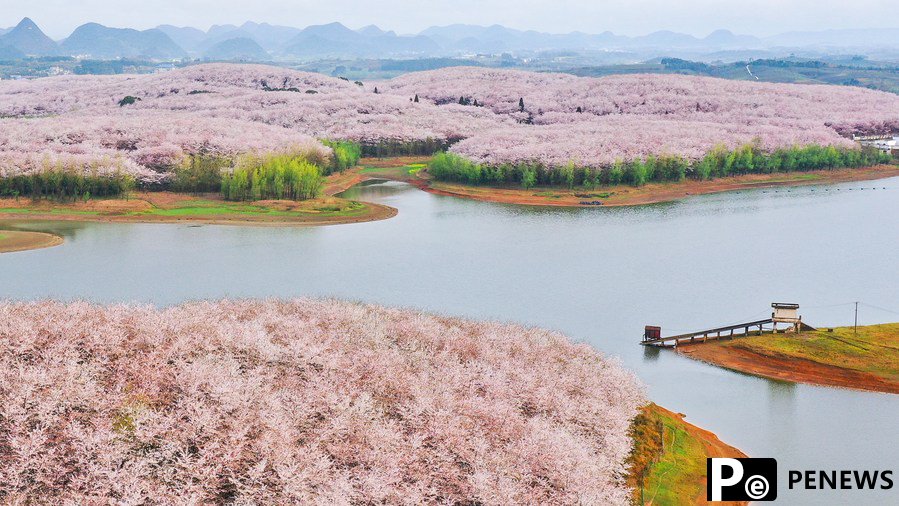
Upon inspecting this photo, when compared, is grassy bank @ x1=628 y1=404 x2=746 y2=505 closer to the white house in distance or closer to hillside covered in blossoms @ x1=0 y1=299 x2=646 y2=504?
hillside covered in blossoms @ x1=0 y1=299 x2=646 y2=504

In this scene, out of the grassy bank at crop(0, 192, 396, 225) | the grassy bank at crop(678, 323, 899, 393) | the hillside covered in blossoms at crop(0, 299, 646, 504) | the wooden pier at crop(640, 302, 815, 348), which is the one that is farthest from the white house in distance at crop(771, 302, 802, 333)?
the grassy bank at crop(0, 192, 396, 225)

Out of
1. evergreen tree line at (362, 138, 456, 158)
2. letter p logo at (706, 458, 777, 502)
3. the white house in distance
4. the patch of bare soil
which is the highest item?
evergreen tree line at (362, 138, 456, 158)

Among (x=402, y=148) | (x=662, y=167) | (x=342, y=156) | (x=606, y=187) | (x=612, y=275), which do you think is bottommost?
(x=612, y=275)

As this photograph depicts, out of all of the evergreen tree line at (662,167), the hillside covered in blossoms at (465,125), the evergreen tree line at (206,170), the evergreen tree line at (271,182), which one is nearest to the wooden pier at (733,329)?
the evergreen tree line at (271,182)

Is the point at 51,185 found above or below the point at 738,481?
above

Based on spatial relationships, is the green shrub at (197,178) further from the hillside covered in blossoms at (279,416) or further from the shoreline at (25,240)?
the hillside covered in blossoms at (279,416)

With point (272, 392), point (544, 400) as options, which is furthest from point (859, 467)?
point (272, 392)

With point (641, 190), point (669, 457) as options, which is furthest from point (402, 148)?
point (669, 457)

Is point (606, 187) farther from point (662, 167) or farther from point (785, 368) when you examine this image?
point (785, 368)
